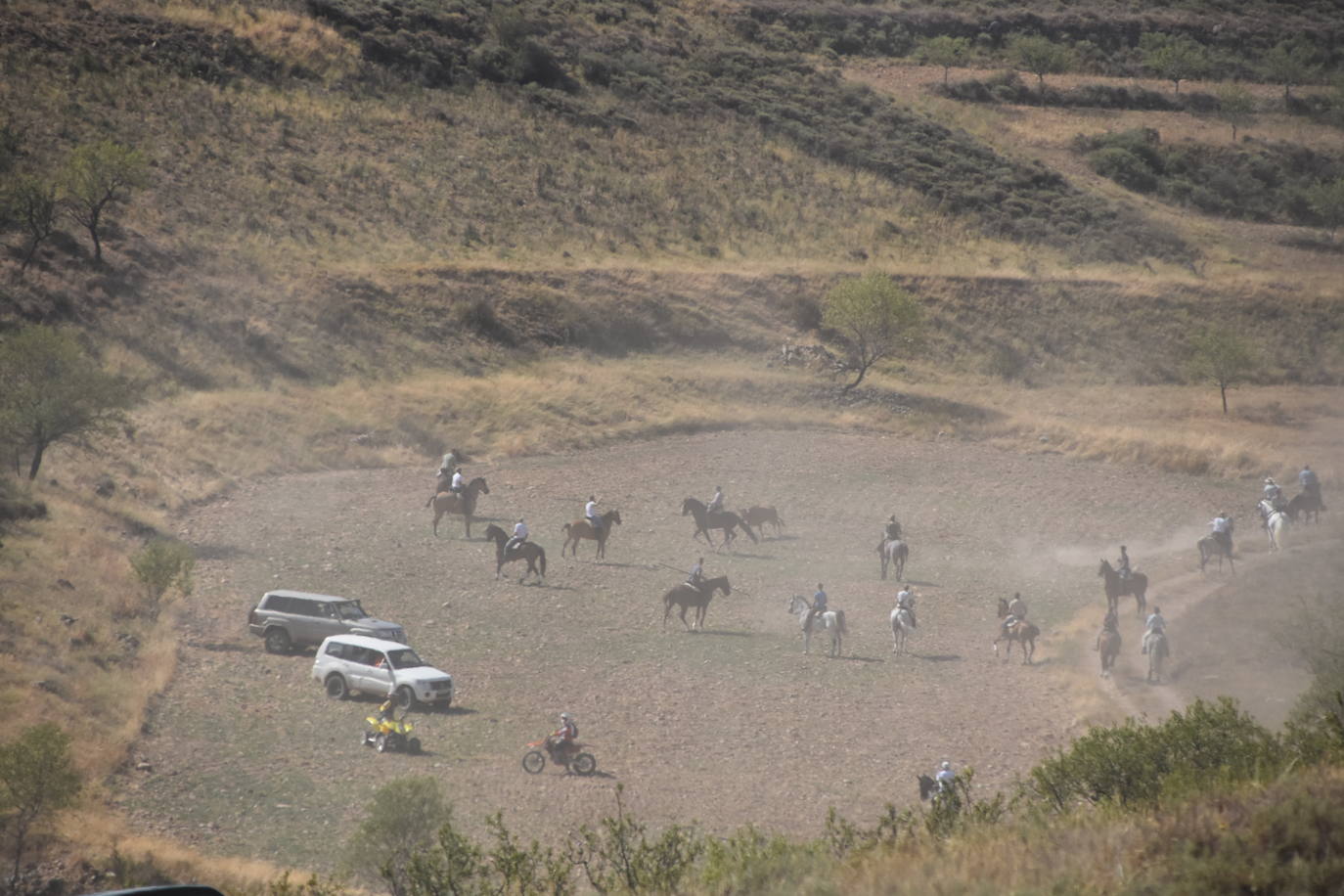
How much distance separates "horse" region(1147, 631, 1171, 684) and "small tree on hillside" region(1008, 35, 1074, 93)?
81.1 m

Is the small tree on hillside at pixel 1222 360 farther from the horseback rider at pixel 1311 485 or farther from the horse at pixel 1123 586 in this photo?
the horse at pixel 1123 586

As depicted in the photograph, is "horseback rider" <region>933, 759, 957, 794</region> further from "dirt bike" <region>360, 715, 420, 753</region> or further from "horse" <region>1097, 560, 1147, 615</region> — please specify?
"horse" <region>1097, 560, 1147, 615</region>

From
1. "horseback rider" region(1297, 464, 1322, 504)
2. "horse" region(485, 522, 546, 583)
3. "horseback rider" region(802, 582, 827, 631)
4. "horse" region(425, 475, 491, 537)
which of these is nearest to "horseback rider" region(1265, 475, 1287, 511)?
"horseback rider" region(1297, 464, 1322, 504)

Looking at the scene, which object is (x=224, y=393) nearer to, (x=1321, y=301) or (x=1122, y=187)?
(x=1321, y=301)

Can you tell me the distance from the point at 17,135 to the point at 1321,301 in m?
68.2

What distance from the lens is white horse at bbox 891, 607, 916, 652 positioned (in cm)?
2788

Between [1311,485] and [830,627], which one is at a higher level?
[1311,485]

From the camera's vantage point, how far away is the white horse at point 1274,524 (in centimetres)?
3688

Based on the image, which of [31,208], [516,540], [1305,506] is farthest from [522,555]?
[31,208]

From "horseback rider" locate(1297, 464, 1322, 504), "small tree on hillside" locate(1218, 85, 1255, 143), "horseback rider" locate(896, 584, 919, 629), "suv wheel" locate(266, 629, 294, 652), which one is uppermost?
"small tree on hillside" locate(1218, 85, 1255, 143)

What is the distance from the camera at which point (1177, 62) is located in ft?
337

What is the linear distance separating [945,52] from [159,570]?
8900 centimetres

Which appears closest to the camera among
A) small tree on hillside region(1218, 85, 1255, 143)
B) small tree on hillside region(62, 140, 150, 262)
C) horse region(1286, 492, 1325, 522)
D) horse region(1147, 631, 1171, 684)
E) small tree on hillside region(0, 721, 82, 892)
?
small tree on hillside region(0, 721, 82, 892)

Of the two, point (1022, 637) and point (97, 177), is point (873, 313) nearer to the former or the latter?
point (1022, 637)
